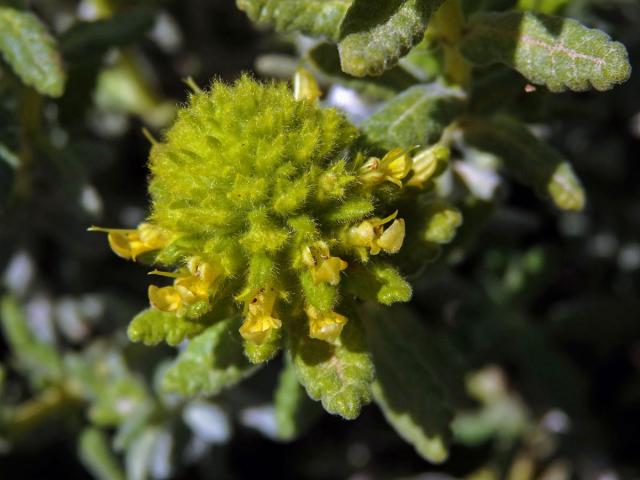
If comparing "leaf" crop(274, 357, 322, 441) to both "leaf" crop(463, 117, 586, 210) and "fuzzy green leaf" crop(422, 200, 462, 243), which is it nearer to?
"fuzzy green leaf" crop(422, 200, 462, 243)

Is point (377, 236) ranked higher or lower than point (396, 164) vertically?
lower

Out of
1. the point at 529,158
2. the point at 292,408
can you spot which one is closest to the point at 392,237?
the point at 529,158

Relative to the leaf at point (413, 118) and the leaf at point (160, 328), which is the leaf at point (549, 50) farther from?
the leaf at point (160, 328)

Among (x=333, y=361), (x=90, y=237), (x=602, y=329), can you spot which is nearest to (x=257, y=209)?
(x=333, y=361)

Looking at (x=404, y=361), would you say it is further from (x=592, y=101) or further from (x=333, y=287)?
(x=592, y=101)

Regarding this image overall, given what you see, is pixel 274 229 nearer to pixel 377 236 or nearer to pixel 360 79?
pixel 377 236
